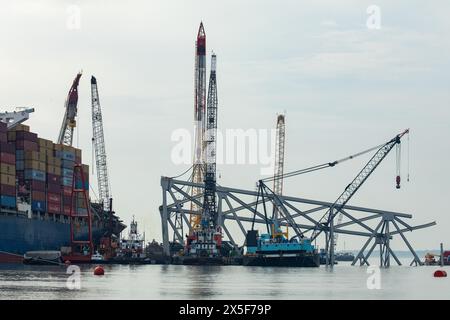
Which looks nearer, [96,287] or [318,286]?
[96,287]

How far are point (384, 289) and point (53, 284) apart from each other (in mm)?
37922
